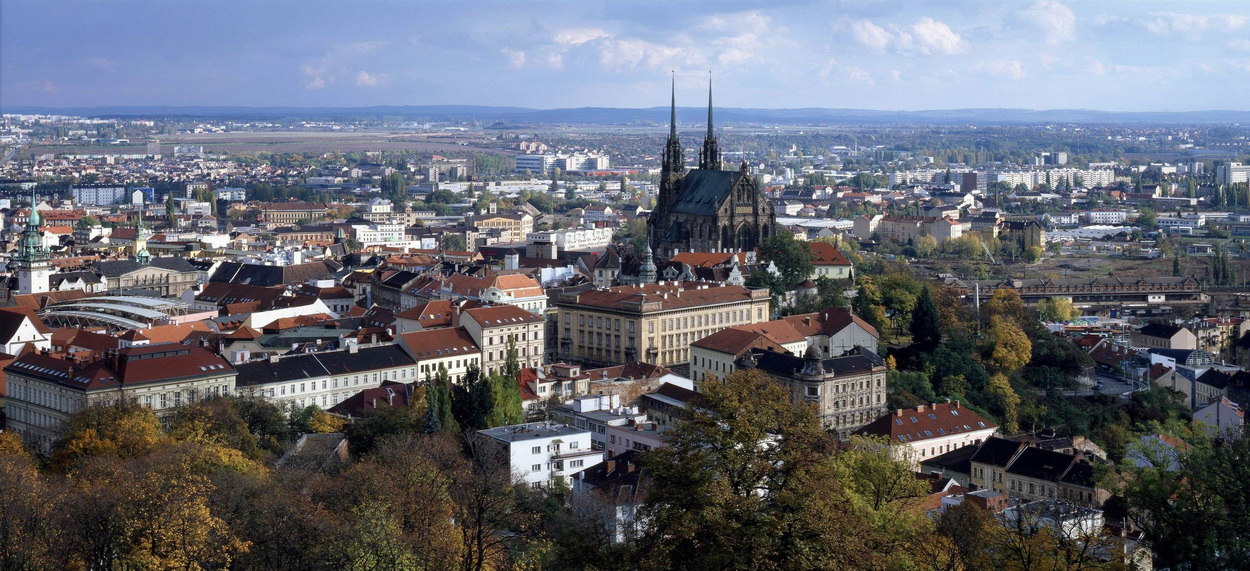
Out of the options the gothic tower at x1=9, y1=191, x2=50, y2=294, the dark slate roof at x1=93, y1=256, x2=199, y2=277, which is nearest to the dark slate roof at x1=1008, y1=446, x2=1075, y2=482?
the gothic tower at x1=9, y1=191, x2=50, y2=294

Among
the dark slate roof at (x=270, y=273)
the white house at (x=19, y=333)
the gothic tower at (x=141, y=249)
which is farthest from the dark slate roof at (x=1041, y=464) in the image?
the gothic tower at (x=141, y=249)

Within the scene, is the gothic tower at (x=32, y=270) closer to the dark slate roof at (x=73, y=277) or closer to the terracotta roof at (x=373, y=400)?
the dark slate roof at (x=73, y=277)

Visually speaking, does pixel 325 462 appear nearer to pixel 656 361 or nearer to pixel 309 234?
pixel 656 361

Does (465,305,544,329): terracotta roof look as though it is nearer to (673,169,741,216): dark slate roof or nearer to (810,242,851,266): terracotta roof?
(810,242,851,266): terracotta roof

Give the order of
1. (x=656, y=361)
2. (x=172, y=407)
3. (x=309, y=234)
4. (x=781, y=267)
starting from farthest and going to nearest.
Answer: (x=309, y=234) < (x=781, y=267) < (x=656, y=361) < (x=172, y=407)

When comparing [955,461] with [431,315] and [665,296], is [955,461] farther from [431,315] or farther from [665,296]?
[431,315]

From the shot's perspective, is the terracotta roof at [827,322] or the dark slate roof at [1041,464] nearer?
the dark slate roof at [1041,464]

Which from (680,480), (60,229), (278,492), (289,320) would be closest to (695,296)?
(289,320)
